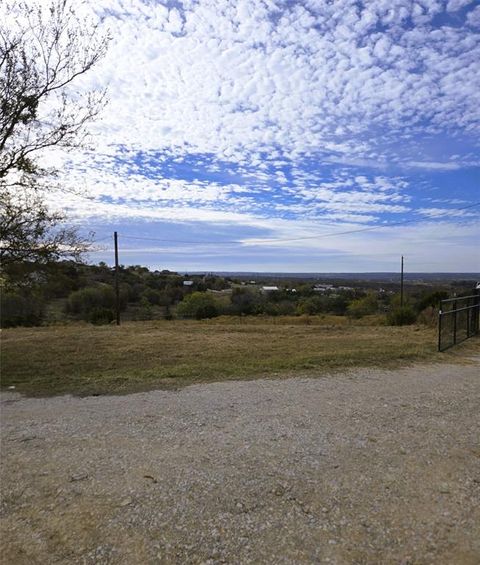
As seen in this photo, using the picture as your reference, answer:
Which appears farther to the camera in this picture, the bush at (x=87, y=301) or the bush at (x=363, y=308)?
the bush at (x=87, y=301)

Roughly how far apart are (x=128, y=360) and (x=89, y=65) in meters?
8.13

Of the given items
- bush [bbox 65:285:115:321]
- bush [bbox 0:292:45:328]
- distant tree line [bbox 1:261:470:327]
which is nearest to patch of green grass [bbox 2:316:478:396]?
distant tree line [bbox 1:261:470:327]

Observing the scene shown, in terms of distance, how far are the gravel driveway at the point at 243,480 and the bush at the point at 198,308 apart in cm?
2753

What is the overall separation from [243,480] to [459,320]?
11447 mm

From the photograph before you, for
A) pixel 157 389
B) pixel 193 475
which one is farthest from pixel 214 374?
pixel 193 475

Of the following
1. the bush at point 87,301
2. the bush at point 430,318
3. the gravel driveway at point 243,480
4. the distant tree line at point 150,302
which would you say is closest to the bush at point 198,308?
the distant tree line at point 150,302

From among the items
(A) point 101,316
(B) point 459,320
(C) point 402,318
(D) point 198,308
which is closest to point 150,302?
(D) point 198,308

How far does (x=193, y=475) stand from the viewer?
14.6ft

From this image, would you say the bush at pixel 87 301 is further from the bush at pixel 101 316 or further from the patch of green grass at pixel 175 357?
the patch of green grass at pixel 175 357

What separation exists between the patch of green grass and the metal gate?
1.88 feet

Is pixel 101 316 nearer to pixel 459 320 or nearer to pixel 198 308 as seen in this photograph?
pixel 198 308

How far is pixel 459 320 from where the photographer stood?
13.6 meters

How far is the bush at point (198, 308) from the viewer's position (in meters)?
34.8

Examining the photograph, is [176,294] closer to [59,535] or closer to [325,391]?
[325,391]
